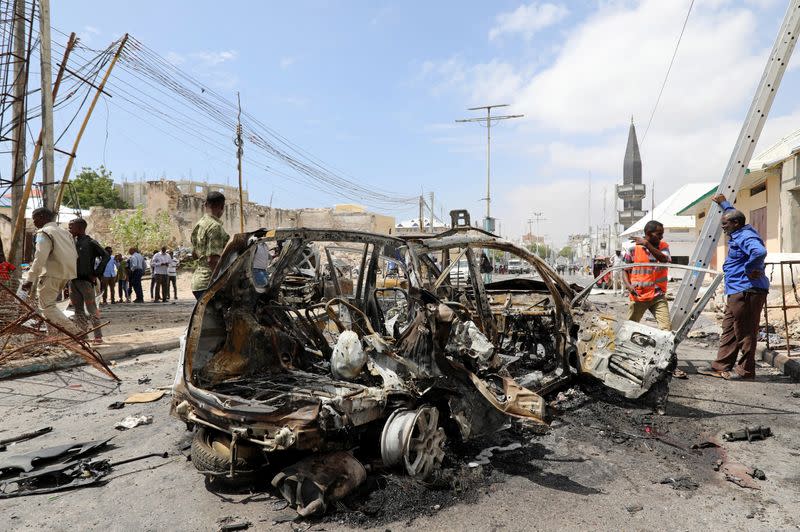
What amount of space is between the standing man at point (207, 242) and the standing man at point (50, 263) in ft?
8.72

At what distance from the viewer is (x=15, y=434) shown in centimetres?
439

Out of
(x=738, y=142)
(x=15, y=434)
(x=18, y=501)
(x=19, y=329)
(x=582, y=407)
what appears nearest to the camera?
(x=18, y=501)

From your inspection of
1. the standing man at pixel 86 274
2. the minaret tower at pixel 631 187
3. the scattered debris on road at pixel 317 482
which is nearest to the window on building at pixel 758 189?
the scattered debris on road at pixel 317 482

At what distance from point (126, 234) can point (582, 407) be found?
27.2m

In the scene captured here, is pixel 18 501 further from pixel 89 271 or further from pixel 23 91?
pixel 23 91

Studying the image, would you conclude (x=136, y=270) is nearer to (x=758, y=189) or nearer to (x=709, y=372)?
(x=709, y=372)

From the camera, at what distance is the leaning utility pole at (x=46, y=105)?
31.1 ft

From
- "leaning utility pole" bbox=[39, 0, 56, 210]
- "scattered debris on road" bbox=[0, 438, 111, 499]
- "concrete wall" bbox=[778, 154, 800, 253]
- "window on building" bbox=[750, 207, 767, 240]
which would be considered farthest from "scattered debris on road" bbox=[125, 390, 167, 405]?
"window on building" bbox=[750, 207, 767, 240]

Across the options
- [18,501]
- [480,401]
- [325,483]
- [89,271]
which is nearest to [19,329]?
[89,271]

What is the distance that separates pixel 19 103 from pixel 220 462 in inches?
405

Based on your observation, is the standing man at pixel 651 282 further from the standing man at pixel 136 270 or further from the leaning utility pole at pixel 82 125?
the standing man at pixel 136 270

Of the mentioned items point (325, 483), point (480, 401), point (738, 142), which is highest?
point (738, 142)

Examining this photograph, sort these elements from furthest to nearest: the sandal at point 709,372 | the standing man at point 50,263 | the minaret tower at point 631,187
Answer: the minaret tower at point 631,187 < the standing man at point 50,263 < the sandal at point 709,372

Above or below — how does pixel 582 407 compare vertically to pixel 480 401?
below
